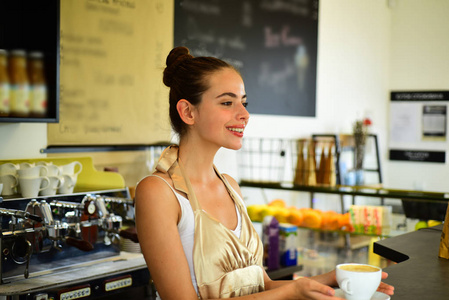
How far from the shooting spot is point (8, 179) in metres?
2.44

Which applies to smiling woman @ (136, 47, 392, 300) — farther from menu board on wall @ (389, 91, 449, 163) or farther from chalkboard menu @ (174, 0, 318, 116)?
menu board on wall @ (389, 91, 449, 163)

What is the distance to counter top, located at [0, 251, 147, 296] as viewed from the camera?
83.6 inches

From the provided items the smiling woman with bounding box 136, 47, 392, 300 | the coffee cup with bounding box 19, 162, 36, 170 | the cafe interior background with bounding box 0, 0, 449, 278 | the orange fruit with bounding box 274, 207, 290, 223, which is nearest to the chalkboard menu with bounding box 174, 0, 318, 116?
the cafe interior background with bounding box 0, 0, 449, 278

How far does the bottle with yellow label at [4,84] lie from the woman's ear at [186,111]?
1148mm

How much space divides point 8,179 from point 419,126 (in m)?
6.13

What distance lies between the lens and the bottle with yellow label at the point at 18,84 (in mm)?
2543

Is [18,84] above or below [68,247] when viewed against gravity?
above

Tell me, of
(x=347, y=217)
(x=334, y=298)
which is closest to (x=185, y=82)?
(x=334, y=298)

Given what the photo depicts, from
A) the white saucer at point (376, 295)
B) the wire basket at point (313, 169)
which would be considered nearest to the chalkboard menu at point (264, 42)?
the wire basket at point (313, 169)

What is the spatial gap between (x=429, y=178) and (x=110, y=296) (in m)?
5.77

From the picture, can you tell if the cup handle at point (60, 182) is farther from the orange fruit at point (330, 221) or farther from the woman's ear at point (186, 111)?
the orange fruit at point (330, 221)

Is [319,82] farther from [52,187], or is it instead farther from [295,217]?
[52,187]

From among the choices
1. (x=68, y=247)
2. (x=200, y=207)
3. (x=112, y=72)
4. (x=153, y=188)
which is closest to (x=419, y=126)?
(x=112, y=72)

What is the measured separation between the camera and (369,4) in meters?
6.85
